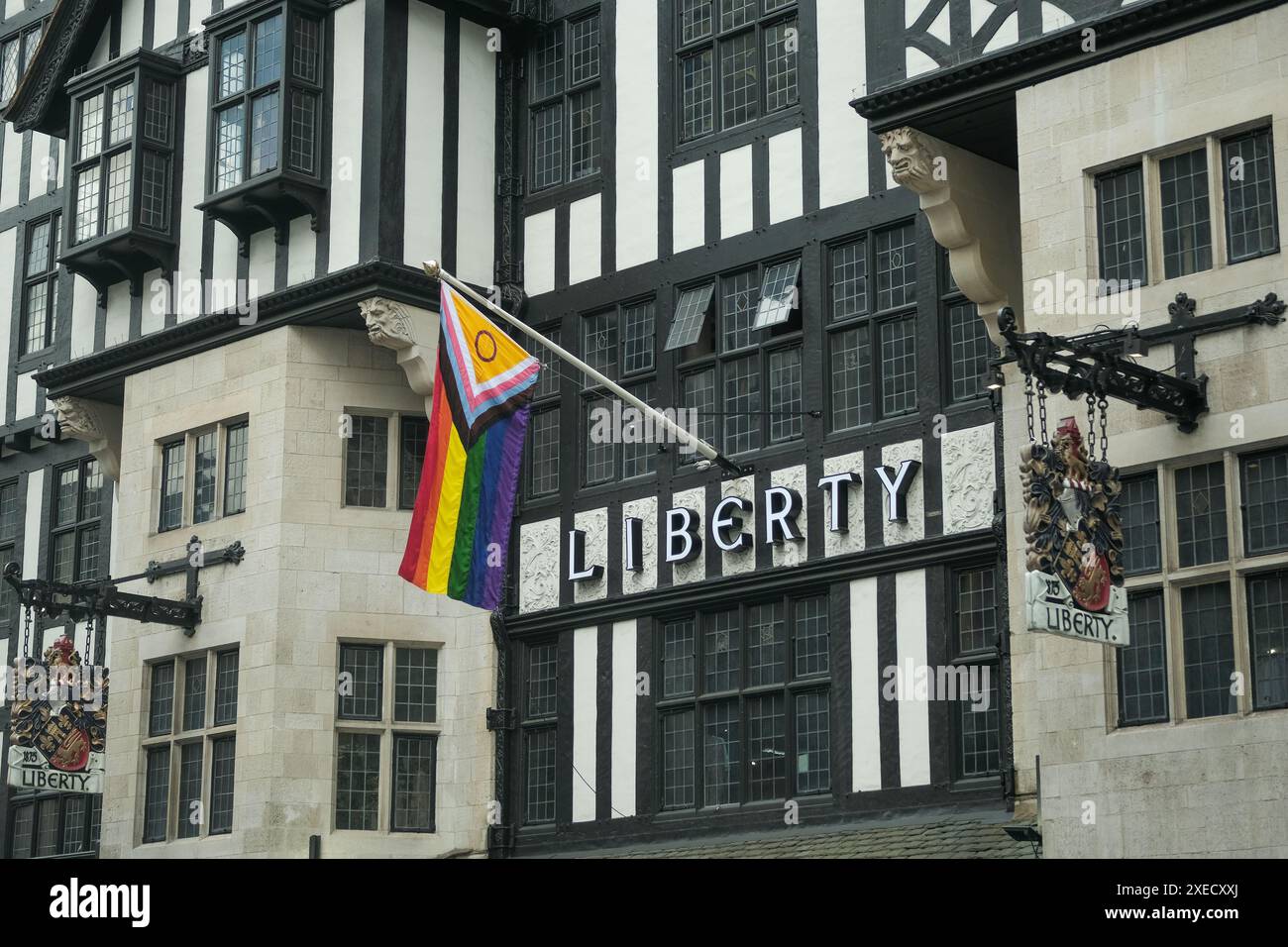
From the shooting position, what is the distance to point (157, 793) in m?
25.8

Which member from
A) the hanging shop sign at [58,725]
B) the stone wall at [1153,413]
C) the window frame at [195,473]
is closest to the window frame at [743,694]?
the stone wall at [1153,413]

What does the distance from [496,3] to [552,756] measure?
9.29 metres

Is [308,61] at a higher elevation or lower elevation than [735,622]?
higher

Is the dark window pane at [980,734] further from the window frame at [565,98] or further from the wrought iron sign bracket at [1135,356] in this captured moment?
the window frame at [565,98]

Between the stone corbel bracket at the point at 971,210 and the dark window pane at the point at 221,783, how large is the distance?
10.7 meters

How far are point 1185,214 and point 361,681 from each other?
39.1 ft

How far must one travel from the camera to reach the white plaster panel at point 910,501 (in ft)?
68.1

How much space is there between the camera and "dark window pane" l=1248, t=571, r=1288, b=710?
51.8ft

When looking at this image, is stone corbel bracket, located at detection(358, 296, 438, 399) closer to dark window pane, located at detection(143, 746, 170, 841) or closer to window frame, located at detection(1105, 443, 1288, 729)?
dark window pane, located at detection(143, 746, 170, 841)

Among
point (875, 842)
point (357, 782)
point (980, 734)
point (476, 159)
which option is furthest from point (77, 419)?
point (980, 734)

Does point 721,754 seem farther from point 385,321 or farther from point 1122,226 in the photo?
point 1122,226
